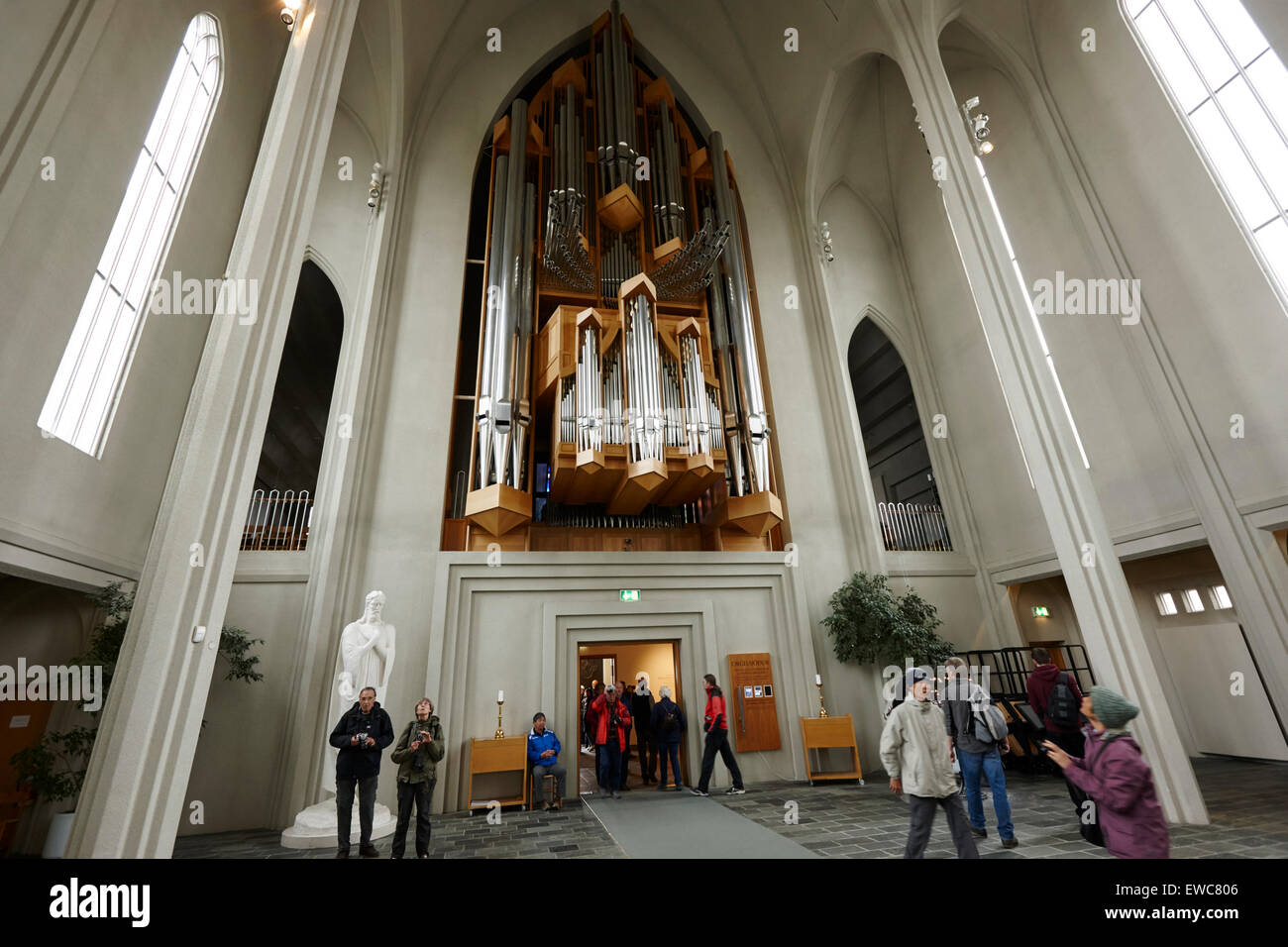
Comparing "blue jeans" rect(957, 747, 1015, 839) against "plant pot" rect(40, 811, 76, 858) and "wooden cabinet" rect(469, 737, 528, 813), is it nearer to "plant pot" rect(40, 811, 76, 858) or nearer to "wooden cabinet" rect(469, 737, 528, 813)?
"wooden cabinet" rect(469, 737, 528, 813)

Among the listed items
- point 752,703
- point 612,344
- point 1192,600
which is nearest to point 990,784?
point 752,703

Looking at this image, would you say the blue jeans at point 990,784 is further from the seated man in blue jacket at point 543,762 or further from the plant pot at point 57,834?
the plant pot at point 57,834

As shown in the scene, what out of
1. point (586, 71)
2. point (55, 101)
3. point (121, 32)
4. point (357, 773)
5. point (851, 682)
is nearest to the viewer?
point (357, 773)

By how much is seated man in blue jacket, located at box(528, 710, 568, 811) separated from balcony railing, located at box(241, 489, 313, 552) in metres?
3.78

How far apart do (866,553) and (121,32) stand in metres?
10.4

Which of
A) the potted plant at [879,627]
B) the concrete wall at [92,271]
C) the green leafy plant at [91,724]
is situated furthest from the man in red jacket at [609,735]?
the concrete wall at [92,271]

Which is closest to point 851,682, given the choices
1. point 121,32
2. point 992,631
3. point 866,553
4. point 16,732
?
point 866,553

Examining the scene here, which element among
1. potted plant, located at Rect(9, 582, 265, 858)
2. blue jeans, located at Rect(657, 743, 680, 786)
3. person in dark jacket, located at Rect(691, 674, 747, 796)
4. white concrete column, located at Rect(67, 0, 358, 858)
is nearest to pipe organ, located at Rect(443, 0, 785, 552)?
person in dark jacket, located at Rect(691, 674, 747, 796)

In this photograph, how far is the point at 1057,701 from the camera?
4.07 m

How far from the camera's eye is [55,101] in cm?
422

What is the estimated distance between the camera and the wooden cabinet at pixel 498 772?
603 cm

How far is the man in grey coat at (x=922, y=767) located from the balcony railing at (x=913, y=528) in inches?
252
